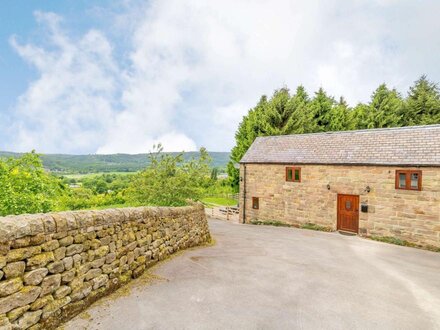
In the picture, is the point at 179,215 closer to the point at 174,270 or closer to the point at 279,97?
the point at 174,270

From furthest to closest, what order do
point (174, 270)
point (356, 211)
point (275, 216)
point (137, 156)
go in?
1. point (137, 156)
2. point (275, 216)
3. point (356, 211)
4. point (174, 270)

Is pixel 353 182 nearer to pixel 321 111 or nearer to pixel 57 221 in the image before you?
pixel 57 221

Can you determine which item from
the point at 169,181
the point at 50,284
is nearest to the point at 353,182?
the point at 169,181

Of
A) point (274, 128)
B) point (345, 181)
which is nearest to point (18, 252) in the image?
point (345, 181)

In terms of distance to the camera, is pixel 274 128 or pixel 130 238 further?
pixel 274 128

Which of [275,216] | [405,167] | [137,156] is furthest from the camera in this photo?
[137,156]

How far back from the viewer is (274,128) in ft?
109

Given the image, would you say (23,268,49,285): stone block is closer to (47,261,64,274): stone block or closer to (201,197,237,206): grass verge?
(47,261,64,274): stone block

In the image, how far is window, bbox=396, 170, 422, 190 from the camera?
14.3 meters

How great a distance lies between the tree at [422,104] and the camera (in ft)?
111

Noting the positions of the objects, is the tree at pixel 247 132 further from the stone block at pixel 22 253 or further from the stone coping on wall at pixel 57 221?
the stone block at pixel 22 253

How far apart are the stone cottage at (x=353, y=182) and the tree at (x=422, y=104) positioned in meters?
23.0

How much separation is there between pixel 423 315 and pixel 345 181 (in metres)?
11.9

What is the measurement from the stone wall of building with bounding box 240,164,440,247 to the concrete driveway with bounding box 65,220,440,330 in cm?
481
